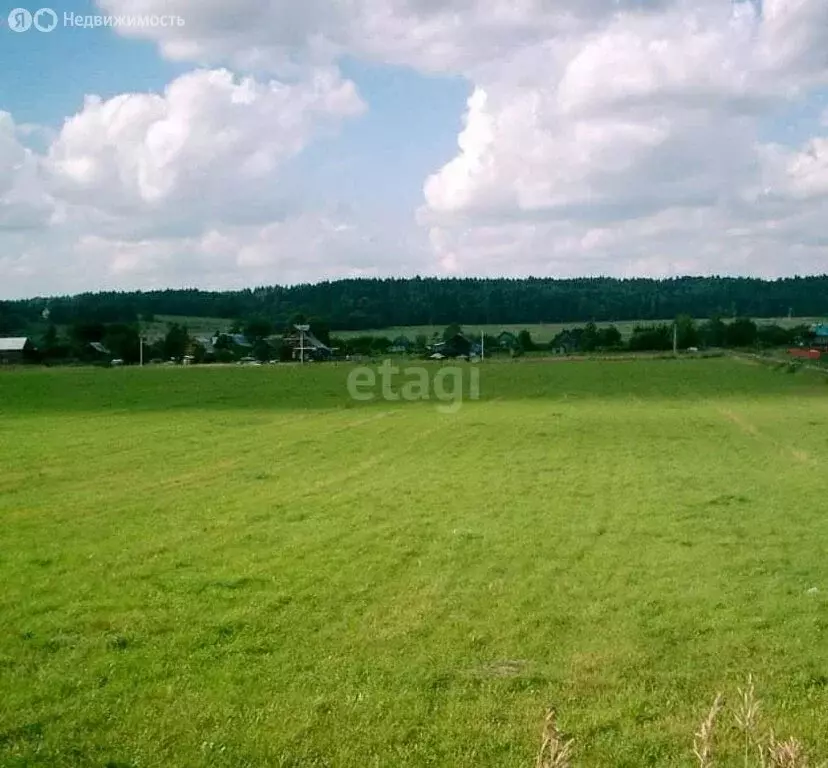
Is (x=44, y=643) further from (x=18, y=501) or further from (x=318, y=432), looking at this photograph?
(x=318, y=432)

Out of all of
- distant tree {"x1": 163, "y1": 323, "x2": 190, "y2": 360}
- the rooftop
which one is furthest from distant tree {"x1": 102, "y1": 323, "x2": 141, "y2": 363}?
the rooftop

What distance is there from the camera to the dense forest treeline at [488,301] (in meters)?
180

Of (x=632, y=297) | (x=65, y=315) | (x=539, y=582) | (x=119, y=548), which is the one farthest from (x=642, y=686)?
(x=632, y=297)

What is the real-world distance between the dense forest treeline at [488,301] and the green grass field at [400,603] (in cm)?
15101

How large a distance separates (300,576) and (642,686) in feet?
16.4

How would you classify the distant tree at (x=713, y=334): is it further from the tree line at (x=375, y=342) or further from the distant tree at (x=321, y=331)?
the distant tree at (x=321, y=331)

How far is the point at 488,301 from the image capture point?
607ft

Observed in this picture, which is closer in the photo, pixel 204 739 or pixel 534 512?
pixel 204 739

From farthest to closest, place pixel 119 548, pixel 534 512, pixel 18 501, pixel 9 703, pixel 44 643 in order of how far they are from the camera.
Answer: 1. pixel 18 501
2. pixel 534 512
3. pixel 119 548
4. pixel 44 643
5. pixel 9 703

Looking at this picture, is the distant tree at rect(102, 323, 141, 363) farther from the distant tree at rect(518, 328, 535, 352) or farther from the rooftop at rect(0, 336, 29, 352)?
the distant tree at rect(518, 328, 535, 352)

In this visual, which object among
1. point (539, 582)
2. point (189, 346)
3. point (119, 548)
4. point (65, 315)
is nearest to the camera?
point (539, 582)

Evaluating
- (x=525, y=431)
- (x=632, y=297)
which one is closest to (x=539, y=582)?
(x=525, y=431)

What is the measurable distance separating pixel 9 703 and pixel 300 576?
4.69 meters

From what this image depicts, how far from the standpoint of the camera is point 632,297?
188500mm
